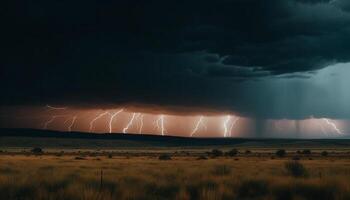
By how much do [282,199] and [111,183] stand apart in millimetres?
7839

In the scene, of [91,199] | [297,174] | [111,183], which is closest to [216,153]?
[297,174]

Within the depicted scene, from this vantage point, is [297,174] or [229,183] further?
[297,174]

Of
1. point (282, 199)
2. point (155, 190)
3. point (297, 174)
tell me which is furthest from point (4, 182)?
point (297, 174)

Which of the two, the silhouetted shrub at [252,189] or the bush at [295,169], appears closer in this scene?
the silhouetted shrub at [252,189]

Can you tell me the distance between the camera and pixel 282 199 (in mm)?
18953

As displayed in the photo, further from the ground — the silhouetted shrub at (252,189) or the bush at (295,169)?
the bush at (295,169)

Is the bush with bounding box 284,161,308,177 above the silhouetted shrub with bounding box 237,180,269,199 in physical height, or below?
above

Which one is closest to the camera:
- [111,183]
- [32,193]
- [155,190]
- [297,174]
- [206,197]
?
[206,197]

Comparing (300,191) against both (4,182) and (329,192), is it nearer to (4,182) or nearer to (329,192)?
(329,192)

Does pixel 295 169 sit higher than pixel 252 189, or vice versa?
pixel 295 169

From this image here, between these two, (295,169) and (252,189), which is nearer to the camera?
(252,189)

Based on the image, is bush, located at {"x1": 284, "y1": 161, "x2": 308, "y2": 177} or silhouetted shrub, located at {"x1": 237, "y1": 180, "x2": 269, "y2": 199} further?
bush, located at {"x1": 284, "y1": 161, "x2": 308, "y2": 177}

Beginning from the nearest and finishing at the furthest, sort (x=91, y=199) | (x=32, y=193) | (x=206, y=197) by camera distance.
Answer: (x=91, y=199)
(x=206, y=197)
(x=32, y=193)

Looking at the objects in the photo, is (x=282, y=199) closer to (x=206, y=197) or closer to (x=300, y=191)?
(x=300, y=191)
